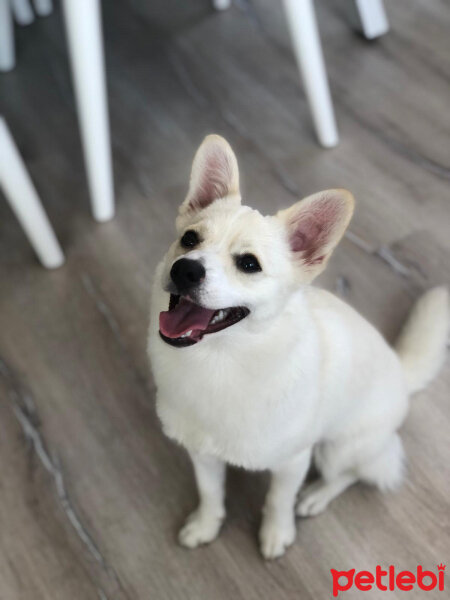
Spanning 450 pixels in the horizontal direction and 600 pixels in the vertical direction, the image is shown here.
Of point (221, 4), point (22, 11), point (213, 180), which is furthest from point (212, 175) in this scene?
point (22, 11)

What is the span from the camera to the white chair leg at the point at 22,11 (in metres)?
1.99

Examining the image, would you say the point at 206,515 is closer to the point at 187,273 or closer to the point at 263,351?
the point at 263,351

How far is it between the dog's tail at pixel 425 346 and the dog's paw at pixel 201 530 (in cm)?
40

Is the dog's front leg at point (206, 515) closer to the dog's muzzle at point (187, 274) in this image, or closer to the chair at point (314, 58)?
the dog's muzzle at point (187, 274)

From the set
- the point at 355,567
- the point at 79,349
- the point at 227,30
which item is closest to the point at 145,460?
the point at 79,349

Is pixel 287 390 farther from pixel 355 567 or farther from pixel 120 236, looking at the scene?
pixel 120 236

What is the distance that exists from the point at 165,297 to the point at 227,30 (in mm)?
1457

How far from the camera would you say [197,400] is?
2.68ft

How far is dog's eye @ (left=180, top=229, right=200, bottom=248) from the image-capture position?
760 mm

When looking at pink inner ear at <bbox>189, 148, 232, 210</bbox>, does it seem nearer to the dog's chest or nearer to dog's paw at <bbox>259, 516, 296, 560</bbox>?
the dog's chest

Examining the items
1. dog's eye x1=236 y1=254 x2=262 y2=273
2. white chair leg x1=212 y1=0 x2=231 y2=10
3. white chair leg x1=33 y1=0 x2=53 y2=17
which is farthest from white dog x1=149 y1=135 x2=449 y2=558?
white chair leg x1=33 y1=0 x2=53 y2=17

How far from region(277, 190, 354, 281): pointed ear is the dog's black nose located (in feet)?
0.45

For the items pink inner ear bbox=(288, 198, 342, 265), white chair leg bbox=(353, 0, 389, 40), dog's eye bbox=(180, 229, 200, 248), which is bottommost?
white chair leg bbox=(353, 0, 389, 40)

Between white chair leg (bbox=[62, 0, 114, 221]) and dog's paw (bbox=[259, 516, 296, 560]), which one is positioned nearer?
dog's paw (bbox=[259, 516, 296, 560])
